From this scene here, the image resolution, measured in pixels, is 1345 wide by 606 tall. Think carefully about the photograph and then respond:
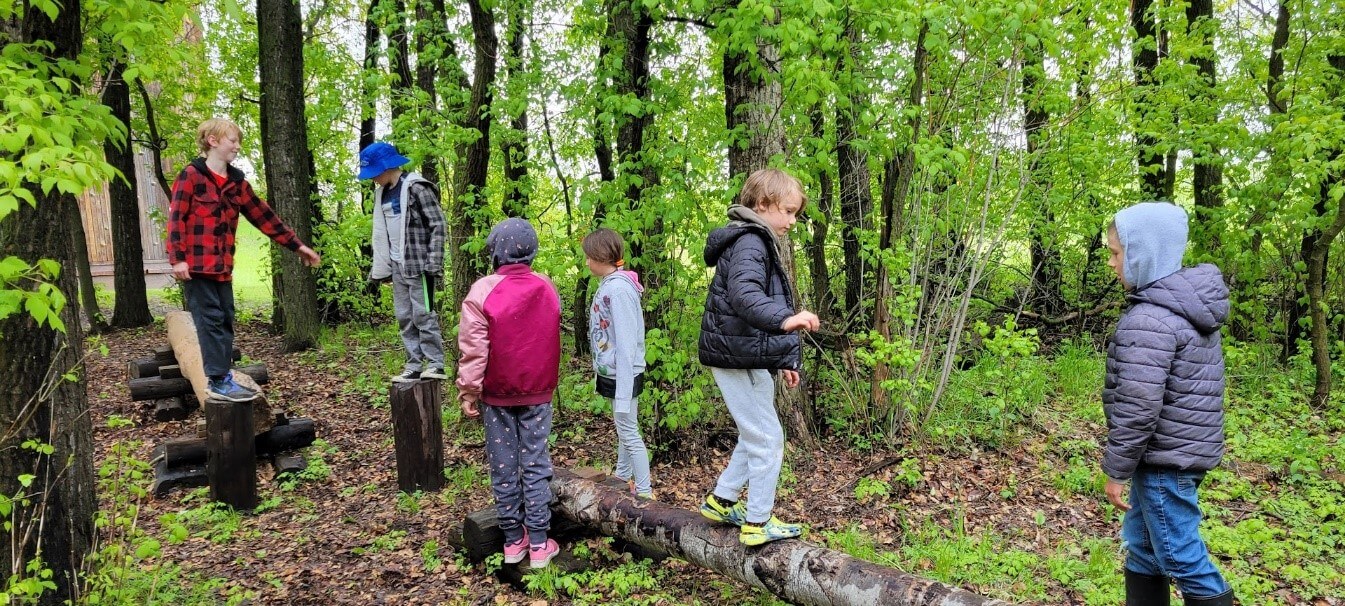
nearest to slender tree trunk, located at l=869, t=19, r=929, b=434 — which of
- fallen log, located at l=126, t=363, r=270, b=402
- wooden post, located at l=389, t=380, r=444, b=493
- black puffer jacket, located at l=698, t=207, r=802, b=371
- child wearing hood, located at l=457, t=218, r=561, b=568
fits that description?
black puffer jacket, located at l=698, t=207, r=802, b=371

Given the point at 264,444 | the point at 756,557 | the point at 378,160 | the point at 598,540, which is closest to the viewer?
the point at 756,557

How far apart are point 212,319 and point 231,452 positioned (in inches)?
36.0

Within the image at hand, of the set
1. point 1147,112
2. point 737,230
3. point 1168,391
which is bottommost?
point 1168,391

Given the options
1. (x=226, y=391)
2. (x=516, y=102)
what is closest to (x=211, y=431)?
(x=226, y=391)

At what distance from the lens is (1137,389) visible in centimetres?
268

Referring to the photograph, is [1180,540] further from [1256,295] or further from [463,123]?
[1256,295]

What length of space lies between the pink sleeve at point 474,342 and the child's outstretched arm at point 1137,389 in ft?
9.34

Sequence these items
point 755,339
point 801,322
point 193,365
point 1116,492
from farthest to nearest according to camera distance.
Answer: point 193,365 → point 755,339 → point 801,322 → point 1116,492

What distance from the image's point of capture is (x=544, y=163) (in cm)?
657

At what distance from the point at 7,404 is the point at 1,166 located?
1558mm

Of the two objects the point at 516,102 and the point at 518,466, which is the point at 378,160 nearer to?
the point at 516,102

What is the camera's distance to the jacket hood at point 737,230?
3.35 m

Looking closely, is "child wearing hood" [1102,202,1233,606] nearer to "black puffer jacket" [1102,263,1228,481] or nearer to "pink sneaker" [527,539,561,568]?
"black puffer jacket" [1102,263,1228,481]

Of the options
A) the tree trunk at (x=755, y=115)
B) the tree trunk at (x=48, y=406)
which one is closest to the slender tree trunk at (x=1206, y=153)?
the tree trunk at (x=755, y=115)
